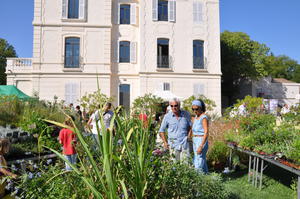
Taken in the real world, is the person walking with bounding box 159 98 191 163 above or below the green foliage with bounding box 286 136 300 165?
above

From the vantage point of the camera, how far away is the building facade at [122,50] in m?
15.4

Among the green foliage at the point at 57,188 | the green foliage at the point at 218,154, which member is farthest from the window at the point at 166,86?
the green foliage at the point at 57,188

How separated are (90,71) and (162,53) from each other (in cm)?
537

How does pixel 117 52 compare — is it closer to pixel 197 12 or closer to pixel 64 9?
pixel 64 9

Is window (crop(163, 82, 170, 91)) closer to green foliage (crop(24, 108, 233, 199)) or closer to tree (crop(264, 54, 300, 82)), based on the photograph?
green foliage (crop(24, 108, 233, 199))

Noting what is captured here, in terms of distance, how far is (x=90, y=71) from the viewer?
15648mm

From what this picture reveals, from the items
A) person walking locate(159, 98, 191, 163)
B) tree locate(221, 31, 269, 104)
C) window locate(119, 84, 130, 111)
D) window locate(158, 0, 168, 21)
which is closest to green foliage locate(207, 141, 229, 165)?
person walking locate(159, 98, 191, 163)

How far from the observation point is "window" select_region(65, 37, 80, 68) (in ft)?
51.6

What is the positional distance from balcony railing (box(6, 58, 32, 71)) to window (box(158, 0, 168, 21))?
397 inches

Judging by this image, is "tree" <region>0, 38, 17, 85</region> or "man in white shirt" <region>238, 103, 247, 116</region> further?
"tree" <region>0, 38, 17, 85</region>

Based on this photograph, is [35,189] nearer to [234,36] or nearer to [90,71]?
[90,71]

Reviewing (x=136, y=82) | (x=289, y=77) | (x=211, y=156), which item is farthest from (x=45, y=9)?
(x=289, y=77)

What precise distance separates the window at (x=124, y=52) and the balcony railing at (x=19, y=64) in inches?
259

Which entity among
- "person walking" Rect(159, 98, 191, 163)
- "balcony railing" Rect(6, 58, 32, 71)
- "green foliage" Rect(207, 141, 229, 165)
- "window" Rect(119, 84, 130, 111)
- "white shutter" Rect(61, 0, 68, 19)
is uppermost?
"white shutter" Rect(61, 0, 68, 19)
